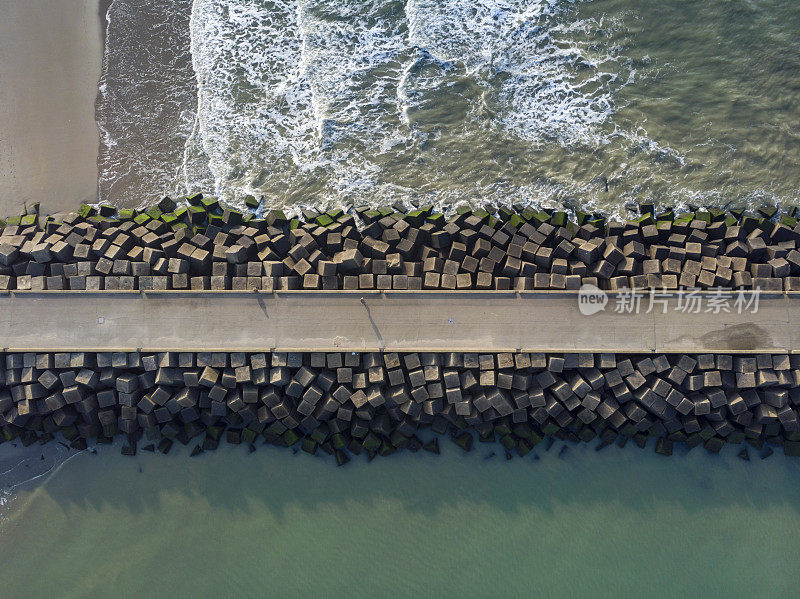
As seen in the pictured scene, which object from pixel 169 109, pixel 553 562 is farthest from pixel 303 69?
pixel 553 562

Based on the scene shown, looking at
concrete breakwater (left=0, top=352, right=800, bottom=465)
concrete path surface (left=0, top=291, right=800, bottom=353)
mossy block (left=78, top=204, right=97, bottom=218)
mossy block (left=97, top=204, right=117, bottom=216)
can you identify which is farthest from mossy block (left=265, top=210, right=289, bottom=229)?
mossy block (left=78, top=204, right=97, bottom=218)

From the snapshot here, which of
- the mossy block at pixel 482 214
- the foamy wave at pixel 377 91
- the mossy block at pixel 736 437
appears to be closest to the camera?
the mossy block at pixel 736 437

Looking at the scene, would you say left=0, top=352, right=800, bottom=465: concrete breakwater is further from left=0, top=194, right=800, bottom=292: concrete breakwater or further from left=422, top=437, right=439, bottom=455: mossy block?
left=0, top=194, right=800, bottom=292: concrete breakwater

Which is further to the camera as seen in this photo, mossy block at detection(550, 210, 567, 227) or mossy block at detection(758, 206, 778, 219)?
mossy block at detection(758, 206, 778, 219)

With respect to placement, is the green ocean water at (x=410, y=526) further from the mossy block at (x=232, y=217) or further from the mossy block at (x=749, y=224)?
the mossy block at (x=232, y=217)

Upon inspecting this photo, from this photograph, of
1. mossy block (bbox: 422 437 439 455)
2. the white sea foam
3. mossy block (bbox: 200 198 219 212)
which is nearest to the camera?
mossy block (bbox: 422 437 439 455)

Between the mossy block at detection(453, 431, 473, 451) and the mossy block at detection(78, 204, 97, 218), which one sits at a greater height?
the mossy block at detection(78, 204, 97, 218)

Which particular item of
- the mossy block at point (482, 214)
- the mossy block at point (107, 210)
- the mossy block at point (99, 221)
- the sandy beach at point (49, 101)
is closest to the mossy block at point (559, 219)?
the mossy block at point (482, 214)

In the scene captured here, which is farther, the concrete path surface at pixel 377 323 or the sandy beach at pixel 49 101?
the sandy beach at pixel 49 101
